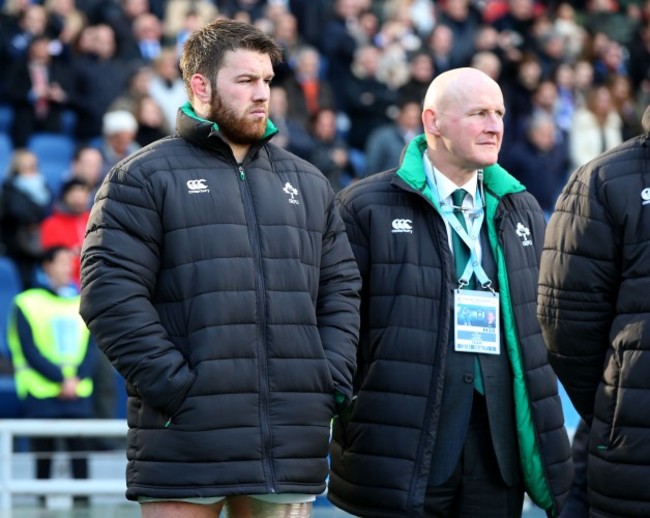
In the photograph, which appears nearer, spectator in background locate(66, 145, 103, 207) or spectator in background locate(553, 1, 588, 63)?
spectator in background locate(66, 145, 103, 207)

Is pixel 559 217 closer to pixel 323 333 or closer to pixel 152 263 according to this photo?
pixel 323 333

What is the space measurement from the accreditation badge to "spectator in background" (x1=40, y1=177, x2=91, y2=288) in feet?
20.1

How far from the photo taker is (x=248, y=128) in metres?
5.29

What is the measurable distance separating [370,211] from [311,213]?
51 cm

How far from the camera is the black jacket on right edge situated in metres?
5.25

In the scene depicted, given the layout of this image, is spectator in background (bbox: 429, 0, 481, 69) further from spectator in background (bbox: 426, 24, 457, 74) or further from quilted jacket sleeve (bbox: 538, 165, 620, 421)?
quilted jacket sleeve (bbox: 538, 165, 620, 421)

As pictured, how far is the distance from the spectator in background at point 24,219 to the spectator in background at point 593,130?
5839 millimetres

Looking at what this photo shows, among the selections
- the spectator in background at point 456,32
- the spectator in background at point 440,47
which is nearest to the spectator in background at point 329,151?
the spectator in background at point 440,47

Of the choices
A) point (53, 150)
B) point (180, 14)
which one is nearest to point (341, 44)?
point (180, 14)

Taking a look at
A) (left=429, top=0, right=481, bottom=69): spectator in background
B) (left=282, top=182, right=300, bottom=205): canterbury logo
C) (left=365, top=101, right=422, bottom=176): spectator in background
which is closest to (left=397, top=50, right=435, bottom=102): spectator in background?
(left=365, top=101, right=422, bottom=176): spectator in background

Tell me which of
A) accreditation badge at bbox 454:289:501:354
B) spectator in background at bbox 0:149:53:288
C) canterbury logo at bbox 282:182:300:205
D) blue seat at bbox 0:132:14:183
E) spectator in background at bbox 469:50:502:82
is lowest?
spectator in background at bbox 0:149:53:288

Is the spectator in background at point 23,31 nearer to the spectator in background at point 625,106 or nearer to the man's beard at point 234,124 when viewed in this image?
the spectator in background at point 625,106

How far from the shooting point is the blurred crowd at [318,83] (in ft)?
40.8

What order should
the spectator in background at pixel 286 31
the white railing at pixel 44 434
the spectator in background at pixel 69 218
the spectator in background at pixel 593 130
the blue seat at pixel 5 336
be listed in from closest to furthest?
the white railing at pixel 44 434, the blue seat at pixel 5 336, the spectator in background at pixel 69 218, the spectator in background at pixel 286 31, the spectator in background at pixel 593 130
